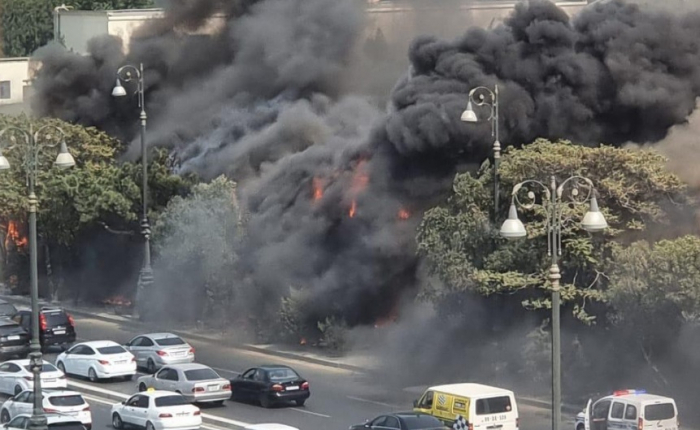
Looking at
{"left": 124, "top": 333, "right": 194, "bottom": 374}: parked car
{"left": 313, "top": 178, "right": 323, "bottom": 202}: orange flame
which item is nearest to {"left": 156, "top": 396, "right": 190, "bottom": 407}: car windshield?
{"left": 124, "top": 333, "right": 194, "bottom": 374}: parked car

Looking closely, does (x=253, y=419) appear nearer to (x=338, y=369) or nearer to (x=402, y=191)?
(x=338, y=369)

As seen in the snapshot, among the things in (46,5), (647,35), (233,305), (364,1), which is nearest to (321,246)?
(233,305)

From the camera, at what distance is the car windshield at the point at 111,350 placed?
42344 millimetres

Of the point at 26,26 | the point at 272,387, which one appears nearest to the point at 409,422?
the point at 272,387

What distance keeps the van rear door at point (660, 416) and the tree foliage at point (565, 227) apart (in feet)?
20.2

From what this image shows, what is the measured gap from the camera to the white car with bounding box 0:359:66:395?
39.3m

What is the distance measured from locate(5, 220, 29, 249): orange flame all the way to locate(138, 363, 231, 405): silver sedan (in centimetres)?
2666

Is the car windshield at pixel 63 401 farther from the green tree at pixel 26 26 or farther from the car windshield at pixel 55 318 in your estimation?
the green tree at pixel 26 26

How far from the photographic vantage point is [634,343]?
38.4 meters

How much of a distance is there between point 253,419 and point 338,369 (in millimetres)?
8447

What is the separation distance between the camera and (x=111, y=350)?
42469 mm

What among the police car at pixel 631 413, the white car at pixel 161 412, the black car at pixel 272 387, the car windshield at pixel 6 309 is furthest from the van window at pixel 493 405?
the car windshield at pixel 6 309

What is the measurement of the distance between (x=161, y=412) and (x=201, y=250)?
17221 mm

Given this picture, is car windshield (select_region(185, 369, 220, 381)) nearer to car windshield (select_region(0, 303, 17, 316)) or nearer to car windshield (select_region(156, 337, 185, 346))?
car windshield (select_region(156, 337, 185, 346))
